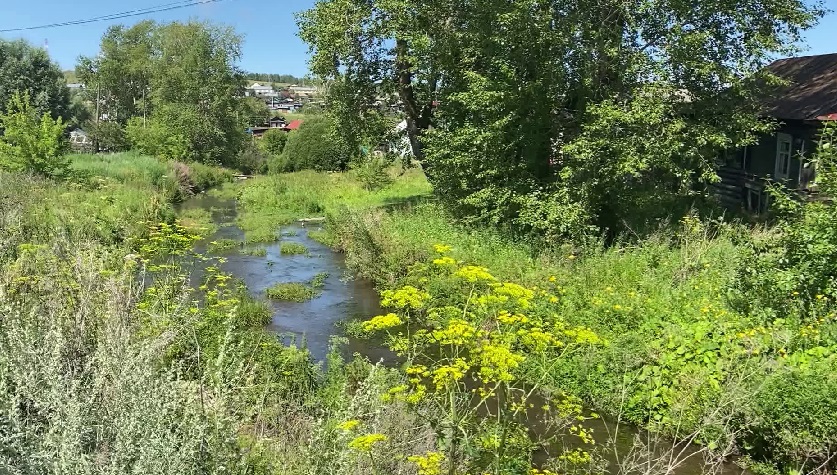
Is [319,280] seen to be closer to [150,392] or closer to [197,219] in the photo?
[197,219]

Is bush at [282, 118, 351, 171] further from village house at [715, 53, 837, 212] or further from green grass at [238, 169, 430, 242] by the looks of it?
village house at [715, 53, 837, 212]

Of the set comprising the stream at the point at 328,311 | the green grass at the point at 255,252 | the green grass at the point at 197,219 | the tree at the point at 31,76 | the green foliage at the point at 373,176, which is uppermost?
the tree at the point at 31,76

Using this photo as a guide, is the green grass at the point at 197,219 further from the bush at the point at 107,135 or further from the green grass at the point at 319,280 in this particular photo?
the bush at the point at 107,135

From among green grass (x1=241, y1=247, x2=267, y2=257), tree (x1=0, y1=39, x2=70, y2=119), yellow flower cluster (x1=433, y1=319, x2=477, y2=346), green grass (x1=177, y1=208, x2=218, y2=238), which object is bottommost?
green grass (x1=241, y1=247, x2=267, y2=257)

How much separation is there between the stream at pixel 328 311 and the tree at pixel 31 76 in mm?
30767

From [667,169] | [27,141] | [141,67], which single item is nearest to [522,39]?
[667,169]

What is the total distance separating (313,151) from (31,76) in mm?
21598

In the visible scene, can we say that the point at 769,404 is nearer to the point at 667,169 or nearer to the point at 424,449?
the point at 424,449

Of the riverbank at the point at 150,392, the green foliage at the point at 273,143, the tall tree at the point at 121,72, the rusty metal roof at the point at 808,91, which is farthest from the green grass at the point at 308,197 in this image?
the tall tree at the point at 121,72

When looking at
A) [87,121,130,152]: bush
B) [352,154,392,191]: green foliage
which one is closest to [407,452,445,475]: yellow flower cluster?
[352,154,392,191]: green foliage

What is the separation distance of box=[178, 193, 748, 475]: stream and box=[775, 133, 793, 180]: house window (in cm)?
1339

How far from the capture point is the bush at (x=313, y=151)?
4164 cm

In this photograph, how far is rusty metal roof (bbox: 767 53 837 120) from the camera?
54.9ft

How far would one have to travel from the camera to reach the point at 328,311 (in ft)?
42.0
